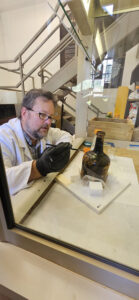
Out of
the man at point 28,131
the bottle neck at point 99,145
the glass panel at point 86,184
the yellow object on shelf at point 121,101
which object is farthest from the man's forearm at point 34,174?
the yellow object on shelf at point 121,101

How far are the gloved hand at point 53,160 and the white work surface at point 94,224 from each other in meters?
0.10

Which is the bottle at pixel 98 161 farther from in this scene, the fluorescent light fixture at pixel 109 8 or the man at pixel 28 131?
the fluorescent light fixture at pixel 109 8

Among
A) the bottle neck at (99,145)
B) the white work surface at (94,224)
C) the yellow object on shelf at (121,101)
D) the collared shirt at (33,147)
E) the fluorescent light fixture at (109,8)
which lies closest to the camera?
the white work surface at (94,224)

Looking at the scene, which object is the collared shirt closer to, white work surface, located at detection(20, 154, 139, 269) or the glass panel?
the glass panel

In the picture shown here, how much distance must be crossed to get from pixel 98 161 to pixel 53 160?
0.53 feet

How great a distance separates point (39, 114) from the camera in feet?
2.31

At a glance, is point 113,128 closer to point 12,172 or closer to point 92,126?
point 92,126

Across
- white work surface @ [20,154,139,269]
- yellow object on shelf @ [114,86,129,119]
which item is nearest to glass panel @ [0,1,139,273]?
white work surface @ [20,154,139,269]

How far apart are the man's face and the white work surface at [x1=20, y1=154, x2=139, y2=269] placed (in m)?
0.44

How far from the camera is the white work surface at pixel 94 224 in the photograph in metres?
0.26

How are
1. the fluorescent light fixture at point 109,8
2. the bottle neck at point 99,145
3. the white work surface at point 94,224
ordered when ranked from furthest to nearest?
the fluorescent light fixture at point 109,8 < the bottle neck at point 99,145 < the white work surface at point 94,224

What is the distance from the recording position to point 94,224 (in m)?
0.31

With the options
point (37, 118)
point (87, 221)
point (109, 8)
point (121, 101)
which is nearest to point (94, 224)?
point (87, 221)

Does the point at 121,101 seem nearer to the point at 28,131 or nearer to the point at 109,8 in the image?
the point at 109,8
